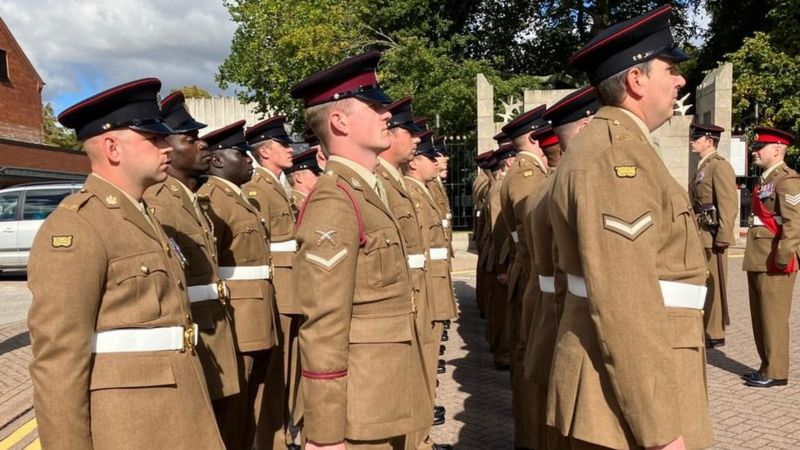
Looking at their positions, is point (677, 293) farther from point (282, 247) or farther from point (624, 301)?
point (282, 247)

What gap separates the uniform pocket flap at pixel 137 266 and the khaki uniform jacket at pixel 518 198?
2.63 meters

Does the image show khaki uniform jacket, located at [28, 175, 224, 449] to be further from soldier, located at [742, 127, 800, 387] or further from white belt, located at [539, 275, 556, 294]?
soldier, located at [742, 127, 800, 387]

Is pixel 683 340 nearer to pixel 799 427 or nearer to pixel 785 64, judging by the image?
pixel 799 427

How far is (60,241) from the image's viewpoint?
2240 mm

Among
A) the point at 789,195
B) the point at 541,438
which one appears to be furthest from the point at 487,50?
the point at 541,438

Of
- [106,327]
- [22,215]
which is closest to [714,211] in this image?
[106,327]

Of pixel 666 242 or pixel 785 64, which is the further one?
pixel 785 64

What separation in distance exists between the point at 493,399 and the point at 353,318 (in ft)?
12.4

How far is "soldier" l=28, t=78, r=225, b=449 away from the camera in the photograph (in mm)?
2186

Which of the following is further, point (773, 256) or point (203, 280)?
point (773, 256)

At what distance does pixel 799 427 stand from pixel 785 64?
17631 millimetres

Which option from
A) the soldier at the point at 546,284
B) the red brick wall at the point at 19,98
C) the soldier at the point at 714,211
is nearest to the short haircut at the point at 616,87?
the soldier at the point at 546,284

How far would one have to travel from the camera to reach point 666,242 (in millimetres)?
2176

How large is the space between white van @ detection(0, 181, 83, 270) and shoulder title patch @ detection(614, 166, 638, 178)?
48.4ft
